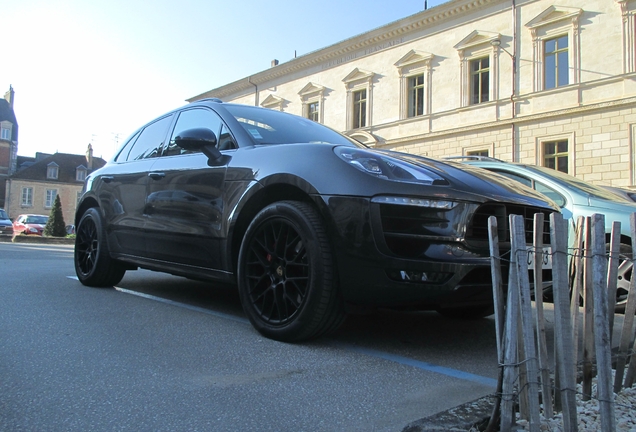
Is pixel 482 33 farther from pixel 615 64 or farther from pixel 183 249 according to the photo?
pixel 183 249

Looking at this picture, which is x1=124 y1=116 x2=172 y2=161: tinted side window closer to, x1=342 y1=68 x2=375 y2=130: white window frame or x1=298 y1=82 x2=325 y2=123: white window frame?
x1=342 y1=68 x2=375 y2=130: white window frame

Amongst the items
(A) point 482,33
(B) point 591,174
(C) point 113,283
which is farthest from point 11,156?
(C) point 113,283

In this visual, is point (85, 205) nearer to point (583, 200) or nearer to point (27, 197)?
point (583, 200)

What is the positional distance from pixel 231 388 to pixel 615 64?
20.7 meters

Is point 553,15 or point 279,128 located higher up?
point 553,15

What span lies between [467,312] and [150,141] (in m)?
2.99

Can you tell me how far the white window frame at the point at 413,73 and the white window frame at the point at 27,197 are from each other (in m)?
47.3

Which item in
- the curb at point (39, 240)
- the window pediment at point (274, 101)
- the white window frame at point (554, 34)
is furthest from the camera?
the window pediment at point (274, 101)

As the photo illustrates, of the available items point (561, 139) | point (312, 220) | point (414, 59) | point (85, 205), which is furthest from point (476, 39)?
point (312, 220)

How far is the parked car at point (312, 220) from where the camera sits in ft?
8.36

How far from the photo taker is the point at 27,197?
187ft

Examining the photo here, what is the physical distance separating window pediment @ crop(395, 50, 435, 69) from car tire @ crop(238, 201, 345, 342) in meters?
23.1

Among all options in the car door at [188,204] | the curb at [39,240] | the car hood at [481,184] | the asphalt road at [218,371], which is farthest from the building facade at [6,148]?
the car hood at [481,184]

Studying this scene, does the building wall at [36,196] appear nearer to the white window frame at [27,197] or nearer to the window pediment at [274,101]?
the white window frame at [27,197]
